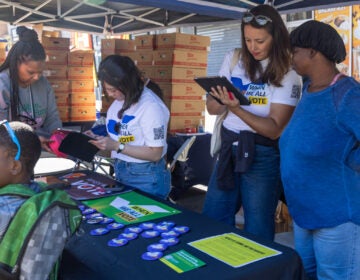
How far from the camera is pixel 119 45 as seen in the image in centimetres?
546

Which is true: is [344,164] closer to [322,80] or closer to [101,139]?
[322,80]

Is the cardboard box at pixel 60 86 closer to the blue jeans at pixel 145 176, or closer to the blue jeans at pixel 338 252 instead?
the blue jeans at pixel 145 176

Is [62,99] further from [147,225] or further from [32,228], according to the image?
[32,228]

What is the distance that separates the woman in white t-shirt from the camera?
195 centimetres

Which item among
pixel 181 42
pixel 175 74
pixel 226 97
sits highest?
pixel 181 42

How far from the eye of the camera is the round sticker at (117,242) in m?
1.27

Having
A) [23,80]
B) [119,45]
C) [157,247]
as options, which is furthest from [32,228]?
[119,45]

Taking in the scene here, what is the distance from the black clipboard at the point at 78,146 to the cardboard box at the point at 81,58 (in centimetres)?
438

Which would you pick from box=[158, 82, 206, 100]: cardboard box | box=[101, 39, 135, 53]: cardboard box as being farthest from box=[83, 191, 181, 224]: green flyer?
box=[101, 39, 135, 53]: cardboard box

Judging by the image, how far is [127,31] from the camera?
19.9ft

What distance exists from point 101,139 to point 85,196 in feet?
1.01

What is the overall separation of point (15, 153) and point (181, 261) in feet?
1.82

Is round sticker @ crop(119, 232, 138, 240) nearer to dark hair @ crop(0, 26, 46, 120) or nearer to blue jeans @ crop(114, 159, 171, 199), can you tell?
blue jeans @ crop(114, 159, 171, 199)

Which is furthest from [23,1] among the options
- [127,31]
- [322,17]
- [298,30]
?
[298,30]
